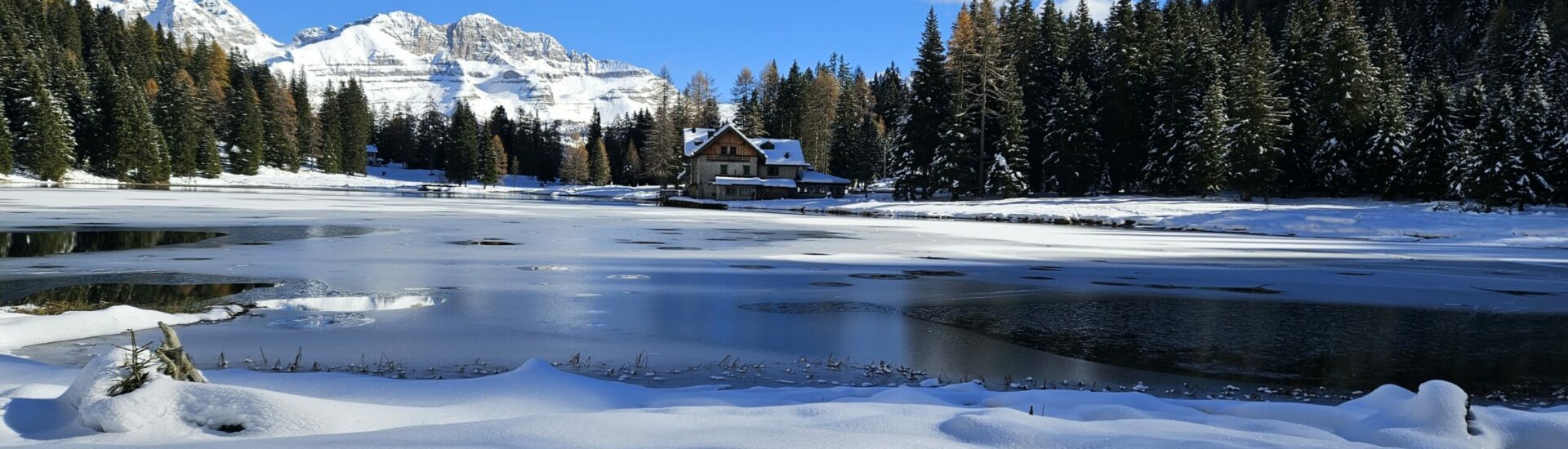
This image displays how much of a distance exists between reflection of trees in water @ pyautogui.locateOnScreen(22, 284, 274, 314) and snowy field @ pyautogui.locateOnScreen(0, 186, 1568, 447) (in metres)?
0.62

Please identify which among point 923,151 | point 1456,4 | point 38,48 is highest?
point 1456,4

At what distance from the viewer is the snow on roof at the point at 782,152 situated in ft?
251

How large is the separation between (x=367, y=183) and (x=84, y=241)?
89.8 m

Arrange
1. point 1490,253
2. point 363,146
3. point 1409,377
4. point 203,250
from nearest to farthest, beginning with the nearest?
point 1409,377, point 203,250, point 1490,253, point 363,146

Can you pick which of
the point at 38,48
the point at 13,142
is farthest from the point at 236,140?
the point at 13,142

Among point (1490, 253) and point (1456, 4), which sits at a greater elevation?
point (1456, 4)

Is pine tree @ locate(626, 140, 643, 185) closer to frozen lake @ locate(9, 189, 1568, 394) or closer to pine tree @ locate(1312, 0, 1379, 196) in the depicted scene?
pine tree @ locate(1312, 0, 1379, 196)

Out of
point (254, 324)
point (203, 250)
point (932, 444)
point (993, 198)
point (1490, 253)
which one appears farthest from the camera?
point (993, 198)

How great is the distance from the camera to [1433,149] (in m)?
46.2

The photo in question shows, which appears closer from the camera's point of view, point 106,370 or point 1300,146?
point 106,370

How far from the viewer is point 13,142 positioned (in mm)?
68438

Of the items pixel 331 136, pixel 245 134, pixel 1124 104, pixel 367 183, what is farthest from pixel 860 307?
pixel 331 136

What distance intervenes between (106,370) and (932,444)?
4.04 meters

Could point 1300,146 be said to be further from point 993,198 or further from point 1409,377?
point 1409,377
